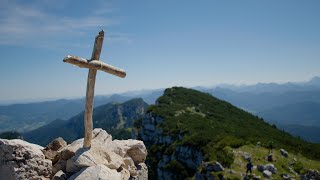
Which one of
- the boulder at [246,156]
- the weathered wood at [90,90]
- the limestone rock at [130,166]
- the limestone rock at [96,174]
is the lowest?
the boulder at [246,156]

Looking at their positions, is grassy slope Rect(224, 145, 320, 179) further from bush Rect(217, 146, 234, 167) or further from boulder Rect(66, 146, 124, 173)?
boulder Rect(66, 146, 124, 173)

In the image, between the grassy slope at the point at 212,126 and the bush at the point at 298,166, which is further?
the grassy slope at the point at 212,126

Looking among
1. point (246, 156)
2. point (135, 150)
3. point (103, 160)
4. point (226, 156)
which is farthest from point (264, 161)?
point (103, 160)

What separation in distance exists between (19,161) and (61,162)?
5.86 ft

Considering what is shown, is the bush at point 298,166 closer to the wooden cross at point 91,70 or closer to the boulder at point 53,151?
the boulder at point 53,151

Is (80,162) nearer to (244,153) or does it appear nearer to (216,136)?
(244,153)

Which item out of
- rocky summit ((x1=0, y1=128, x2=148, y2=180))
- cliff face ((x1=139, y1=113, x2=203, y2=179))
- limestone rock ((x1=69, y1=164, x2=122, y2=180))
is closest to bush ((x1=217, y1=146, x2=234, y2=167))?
cliff face ((x1=139, y1=113, x2=203, y2=179))

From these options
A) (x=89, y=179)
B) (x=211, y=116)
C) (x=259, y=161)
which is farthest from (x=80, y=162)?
(x=211, y=116)

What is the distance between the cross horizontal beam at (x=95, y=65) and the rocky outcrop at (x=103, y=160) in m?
3.18

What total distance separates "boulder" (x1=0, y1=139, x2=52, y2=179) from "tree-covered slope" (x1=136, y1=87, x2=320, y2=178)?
51977mm

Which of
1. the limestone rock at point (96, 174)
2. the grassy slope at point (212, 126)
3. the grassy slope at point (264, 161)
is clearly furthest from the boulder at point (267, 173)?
the limestone rock at point (96, 174)

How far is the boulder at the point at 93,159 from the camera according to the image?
13.0 meters

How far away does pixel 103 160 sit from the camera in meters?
13.6

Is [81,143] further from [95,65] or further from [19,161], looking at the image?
[95,65]
